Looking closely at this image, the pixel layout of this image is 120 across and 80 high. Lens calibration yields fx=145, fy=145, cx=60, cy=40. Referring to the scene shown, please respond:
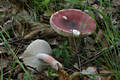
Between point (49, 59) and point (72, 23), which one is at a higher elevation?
point (72, 23)

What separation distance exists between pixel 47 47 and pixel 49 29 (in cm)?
53

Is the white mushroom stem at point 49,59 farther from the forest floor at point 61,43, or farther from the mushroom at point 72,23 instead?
the mushroom at point 72,23

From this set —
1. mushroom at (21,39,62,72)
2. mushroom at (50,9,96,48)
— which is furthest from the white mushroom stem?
mushroom at (50,9,96,48)

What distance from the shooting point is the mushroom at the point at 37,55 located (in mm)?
2039

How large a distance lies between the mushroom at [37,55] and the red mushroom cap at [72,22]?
0.35 metres

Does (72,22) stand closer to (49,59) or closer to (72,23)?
(72,23)

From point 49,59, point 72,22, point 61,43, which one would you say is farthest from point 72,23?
point 49,59

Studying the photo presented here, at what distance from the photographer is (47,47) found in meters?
2.17

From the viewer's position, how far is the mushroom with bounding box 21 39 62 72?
2.04 metres

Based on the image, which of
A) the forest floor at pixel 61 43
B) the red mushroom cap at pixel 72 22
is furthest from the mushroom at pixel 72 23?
the forest floor at pixel 61 43

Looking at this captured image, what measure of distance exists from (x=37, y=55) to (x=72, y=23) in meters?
0.74

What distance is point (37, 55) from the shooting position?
214cm

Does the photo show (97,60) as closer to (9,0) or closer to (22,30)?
(22,30)

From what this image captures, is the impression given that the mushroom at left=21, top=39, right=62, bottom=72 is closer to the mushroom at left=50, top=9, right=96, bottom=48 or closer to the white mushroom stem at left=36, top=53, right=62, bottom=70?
the white mushroom stem at left=36, top=53, right=62, bottom=70
